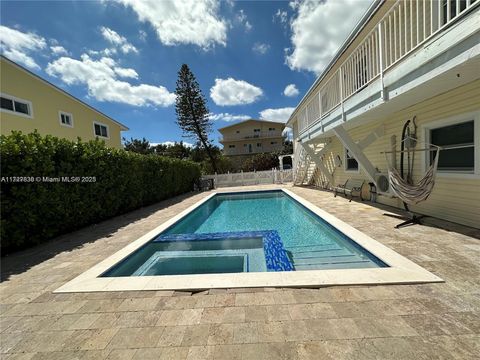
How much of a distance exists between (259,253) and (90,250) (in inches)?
140

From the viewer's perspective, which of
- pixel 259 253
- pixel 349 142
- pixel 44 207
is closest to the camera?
pixel 259 253

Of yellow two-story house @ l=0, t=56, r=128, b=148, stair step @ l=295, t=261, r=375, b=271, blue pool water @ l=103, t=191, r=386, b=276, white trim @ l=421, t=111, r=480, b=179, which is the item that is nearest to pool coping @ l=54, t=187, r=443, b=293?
stair step @ l=295, t=261, r=375, b=271

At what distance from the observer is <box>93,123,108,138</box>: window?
15761mm

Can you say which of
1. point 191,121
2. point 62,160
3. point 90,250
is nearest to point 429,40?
point 90,250

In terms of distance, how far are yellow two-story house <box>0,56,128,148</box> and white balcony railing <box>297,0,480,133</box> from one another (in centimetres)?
1288

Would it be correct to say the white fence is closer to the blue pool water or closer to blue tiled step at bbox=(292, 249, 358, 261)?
the blue pool water

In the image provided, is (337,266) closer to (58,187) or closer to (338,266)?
(338,266)

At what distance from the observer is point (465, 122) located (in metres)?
4.61

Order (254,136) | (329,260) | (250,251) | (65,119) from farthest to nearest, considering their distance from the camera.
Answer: (254,136), (65,119), (250,251), (329,260)

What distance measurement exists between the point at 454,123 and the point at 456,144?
18.4 inches

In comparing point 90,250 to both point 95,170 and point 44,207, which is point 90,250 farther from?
point 95,170

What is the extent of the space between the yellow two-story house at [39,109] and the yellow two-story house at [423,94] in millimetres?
13127

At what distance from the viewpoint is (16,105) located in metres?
10.4

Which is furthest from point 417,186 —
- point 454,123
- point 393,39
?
point 393,39
